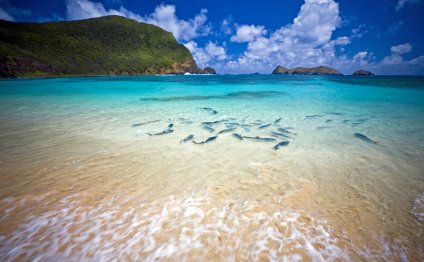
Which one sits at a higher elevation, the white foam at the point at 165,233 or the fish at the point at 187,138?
the white foam at the point at 165,233

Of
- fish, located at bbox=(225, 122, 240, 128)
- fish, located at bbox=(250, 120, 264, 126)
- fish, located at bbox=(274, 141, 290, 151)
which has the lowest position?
fish, located at bbox=(250, 120, 264, 126)

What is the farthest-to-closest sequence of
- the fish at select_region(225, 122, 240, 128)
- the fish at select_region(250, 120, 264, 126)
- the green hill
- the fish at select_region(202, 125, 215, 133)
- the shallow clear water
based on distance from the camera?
the green hill → the fish at select_region(250, 120, 264, 126) → the fish at select_region(225, 122, 240, 128) → the fish at select_region(202, 125, 215, 133) → the shallow clear water

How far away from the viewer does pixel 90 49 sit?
300 feet

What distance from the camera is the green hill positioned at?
216ft

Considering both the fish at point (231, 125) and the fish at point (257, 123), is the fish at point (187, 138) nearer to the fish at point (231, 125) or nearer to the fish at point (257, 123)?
the fish at point (231, 125)

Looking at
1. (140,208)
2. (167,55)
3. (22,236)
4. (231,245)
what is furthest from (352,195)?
(167,55)

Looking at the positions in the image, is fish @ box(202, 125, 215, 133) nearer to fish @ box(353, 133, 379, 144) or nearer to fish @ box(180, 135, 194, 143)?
fish @ box(180, 135, 194, 143)

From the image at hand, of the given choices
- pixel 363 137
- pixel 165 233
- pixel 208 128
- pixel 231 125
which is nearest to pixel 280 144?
pixel 231 125

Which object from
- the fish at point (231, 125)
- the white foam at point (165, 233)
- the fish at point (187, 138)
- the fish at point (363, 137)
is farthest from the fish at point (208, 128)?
the fish at point (363, 137)

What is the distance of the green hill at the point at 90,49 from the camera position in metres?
65.9

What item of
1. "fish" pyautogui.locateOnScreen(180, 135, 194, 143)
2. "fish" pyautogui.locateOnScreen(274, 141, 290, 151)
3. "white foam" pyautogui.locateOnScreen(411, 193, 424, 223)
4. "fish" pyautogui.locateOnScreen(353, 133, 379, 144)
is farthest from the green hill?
"white foam" pyautogui.locateOnScreen(411, 193, 424, 223)

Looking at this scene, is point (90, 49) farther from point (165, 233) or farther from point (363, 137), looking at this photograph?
point (165, 233)

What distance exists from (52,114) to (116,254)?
11.6 m

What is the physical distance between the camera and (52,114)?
10.8m
